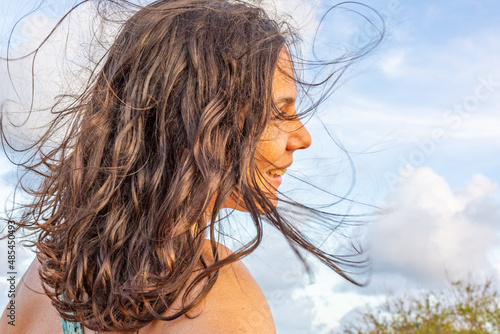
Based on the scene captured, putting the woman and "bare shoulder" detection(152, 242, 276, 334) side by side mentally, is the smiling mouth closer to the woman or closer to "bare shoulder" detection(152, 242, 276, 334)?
the woman

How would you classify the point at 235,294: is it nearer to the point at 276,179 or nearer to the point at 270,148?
the point at 270,148

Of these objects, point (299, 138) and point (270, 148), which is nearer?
point (270, 148)

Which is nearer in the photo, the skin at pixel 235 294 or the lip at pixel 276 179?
the skin at pixel 235 294

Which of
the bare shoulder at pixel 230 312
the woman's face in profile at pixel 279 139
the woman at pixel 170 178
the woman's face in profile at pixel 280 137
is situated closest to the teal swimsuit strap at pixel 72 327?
the woman at pixel 170 178

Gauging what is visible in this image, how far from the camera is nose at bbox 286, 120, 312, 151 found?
1.83m

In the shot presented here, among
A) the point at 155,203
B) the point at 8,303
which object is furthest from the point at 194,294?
the point at 8,303

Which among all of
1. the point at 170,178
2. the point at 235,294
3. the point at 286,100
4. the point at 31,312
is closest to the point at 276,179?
the point at 286,100

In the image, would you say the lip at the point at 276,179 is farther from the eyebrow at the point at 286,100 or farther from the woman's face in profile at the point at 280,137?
the eyebrow at the point at 286,100

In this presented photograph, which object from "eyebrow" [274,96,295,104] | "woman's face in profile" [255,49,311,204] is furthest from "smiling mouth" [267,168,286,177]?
"eyebrow" [274,96,295,104]

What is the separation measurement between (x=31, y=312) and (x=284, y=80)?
51.6 inches

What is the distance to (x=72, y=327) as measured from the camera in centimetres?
166

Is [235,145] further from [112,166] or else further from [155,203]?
[112,166]

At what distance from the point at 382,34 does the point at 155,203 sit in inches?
50.2

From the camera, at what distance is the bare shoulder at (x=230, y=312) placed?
122 cm
